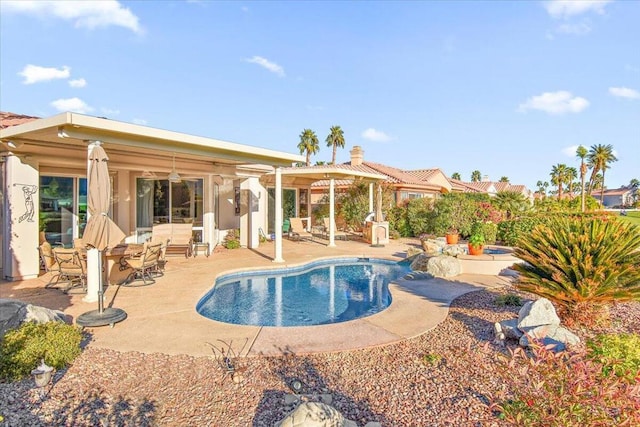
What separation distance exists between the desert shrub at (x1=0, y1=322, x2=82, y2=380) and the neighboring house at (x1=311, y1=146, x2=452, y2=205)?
58.5 feet

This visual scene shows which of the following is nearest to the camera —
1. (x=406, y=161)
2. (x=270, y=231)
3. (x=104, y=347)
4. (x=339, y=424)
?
(x=339, y=424)

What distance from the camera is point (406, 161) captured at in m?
40.7

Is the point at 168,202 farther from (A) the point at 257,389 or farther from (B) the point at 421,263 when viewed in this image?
(A) the point at 257,389

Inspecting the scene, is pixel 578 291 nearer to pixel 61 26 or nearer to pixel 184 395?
pixel 184 395

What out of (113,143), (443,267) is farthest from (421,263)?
(113,143)

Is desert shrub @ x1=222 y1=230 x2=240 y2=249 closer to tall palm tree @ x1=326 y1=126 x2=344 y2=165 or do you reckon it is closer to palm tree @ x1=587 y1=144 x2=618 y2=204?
tall palm tree @ x1=326 y1=126 x2=344 y2=165

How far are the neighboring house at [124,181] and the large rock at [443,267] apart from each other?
5.04 meters

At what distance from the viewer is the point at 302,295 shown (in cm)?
979

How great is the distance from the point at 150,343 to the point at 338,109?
22.3 m

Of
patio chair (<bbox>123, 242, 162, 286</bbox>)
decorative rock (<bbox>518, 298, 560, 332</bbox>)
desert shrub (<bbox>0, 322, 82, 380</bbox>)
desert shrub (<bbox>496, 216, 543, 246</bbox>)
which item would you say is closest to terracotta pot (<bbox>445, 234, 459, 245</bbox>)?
desert shrub (<bbox>496, 216, 543, 246</bbox>)

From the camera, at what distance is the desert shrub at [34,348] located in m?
4.37

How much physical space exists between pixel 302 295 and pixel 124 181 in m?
8.37

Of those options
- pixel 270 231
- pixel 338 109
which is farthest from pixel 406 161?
pixel 270 231

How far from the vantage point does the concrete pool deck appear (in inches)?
215
